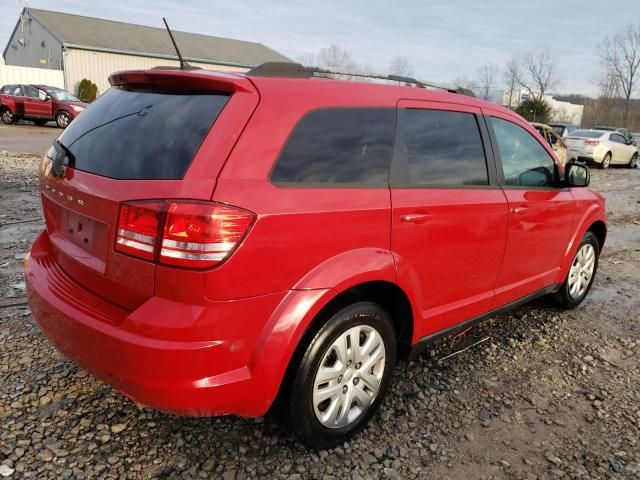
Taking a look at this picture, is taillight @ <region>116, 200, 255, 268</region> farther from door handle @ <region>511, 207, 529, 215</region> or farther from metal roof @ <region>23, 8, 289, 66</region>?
metal roof @ <region>23, 8, 289, 66</region>

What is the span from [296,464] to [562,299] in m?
2.99

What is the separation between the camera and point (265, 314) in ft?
6.95

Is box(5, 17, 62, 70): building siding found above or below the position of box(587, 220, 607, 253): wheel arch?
above

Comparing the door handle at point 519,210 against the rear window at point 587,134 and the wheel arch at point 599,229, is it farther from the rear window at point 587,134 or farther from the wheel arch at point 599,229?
the rear window at point 587,134

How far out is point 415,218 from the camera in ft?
8.72

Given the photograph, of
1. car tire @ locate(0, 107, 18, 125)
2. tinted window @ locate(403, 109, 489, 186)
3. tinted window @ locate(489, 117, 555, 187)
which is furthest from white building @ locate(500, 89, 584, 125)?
tinted window @ locate(403, 109, 489, 186)

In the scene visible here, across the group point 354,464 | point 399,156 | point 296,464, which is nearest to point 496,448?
point 354,464

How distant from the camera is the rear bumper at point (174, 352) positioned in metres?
1.98

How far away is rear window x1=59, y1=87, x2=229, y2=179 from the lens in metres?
2.10

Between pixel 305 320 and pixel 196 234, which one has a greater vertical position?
pixel 196 234

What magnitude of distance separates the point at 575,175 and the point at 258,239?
9.53 ft

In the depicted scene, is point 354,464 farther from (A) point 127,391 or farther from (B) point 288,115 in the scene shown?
(B) point 288,115

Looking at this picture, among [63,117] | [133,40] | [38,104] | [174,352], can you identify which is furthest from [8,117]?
[174,352]

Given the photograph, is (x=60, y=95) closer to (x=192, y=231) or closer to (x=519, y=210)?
(x=519, y=210)
